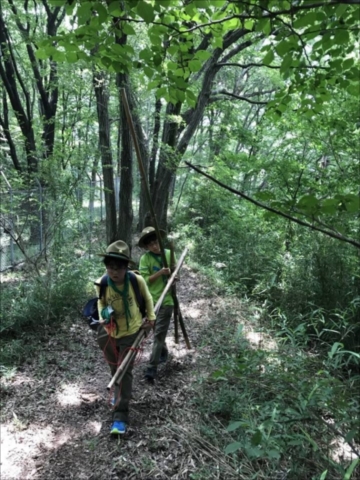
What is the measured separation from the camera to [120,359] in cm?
373

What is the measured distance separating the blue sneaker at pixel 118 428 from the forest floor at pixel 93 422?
8 centimetres

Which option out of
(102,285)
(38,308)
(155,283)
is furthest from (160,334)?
(38,308)

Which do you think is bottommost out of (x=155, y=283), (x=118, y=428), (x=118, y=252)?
(x=118, y=428)

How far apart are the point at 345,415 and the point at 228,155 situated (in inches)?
466

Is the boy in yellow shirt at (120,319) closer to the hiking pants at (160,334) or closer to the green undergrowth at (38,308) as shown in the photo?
the hiking pants at (160,334)

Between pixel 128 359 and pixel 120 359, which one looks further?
pixel 120 359

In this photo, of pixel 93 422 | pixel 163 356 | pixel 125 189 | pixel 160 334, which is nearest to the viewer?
pixel 93 422

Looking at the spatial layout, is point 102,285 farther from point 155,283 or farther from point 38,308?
point 38,308

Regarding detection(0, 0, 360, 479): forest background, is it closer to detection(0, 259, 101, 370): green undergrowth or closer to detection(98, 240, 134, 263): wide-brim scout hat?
detection(0, 259, 101, 370): green undergrowth

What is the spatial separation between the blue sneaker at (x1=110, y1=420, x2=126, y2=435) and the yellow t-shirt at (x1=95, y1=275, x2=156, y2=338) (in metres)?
0.92

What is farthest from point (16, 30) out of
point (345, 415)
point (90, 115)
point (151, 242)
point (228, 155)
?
point (345, 415)

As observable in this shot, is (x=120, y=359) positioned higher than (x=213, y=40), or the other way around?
(x=213, y=40)

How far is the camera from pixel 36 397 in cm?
428

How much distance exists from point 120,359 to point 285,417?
1.77 m
